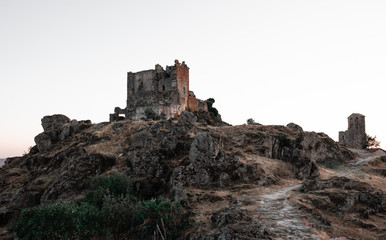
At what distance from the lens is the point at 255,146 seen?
27.0 m

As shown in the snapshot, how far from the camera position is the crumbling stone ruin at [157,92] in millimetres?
43688

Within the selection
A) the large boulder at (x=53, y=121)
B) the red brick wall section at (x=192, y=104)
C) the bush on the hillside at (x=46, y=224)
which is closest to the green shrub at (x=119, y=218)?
the bush on the hillside at (x=46, y=224)

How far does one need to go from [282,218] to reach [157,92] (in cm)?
3298

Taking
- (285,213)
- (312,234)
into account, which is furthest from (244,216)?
(312,234)

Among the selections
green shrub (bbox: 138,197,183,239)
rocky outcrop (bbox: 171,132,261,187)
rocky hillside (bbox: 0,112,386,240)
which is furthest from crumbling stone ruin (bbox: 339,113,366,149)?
green shrub (bbox: 138,197,183,239)

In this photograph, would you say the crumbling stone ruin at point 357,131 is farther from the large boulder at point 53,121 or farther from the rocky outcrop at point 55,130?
the large boulder at point 53,121

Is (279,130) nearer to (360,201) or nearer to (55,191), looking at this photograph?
(360,201)

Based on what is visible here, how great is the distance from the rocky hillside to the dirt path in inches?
1.8

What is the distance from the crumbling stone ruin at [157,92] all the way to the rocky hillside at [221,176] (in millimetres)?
10454

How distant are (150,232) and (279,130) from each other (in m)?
20.8

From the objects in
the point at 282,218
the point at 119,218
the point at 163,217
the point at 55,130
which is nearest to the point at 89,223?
the point at 119,218

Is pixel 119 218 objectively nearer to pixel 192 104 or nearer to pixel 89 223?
pixel 89 223

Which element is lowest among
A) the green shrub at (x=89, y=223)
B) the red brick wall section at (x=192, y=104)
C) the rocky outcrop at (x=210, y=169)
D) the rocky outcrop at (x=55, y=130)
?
the green shrub at (x=89, y=223)

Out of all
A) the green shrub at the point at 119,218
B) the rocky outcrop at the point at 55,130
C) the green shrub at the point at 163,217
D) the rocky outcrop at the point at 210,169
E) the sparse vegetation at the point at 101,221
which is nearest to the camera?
the sparse vegetation at the point at 101,221
